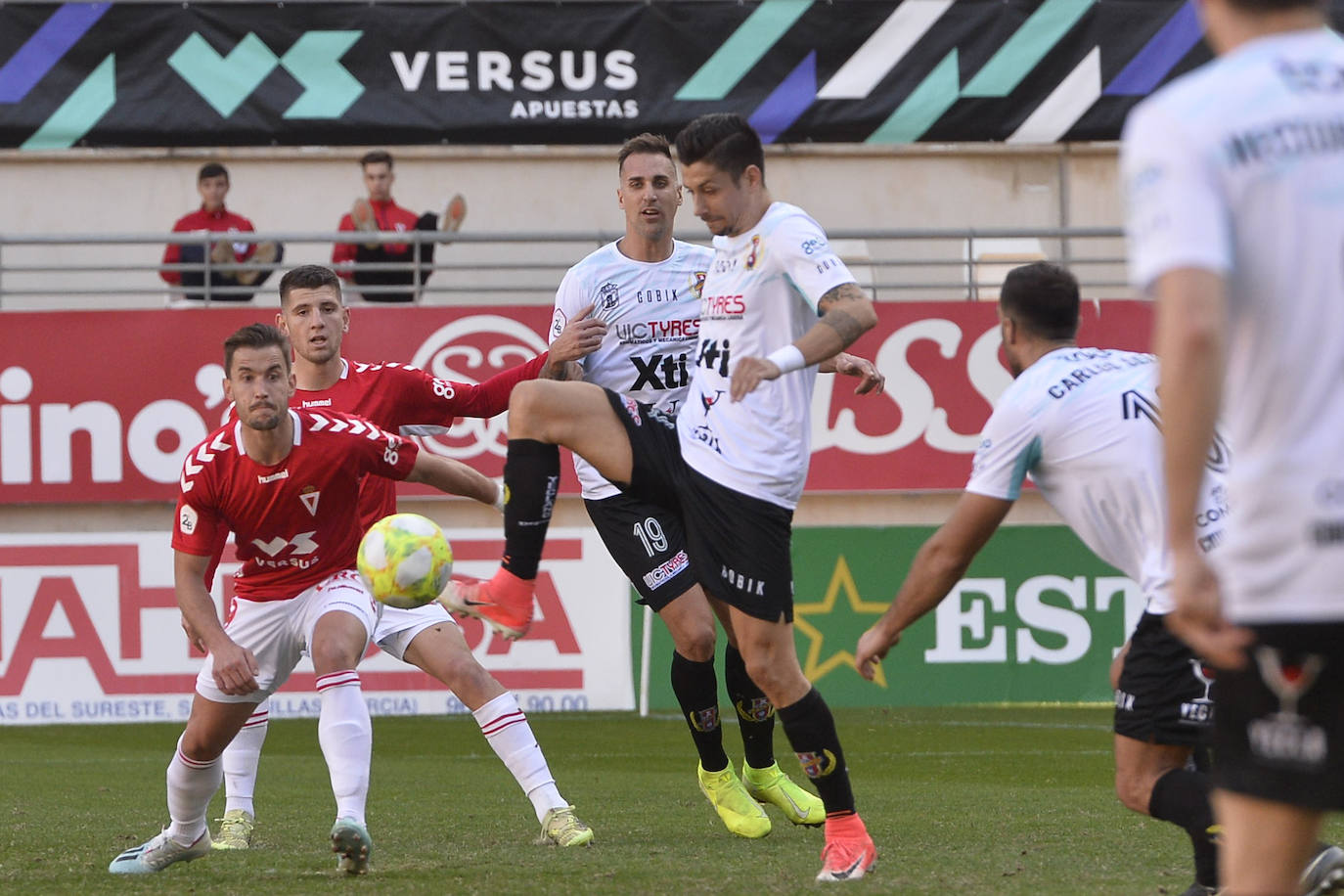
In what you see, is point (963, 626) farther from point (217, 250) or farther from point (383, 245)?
point (217, 250)

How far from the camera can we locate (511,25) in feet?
52.4

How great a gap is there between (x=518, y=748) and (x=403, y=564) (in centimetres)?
143

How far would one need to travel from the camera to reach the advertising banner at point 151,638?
1267 cm

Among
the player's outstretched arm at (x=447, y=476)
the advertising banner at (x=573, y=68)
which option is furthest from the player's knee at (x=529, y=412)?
the advertising banner at (x=573, y=68)

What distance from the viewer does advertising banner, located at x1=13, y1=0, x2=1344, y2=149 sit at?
15766 mm

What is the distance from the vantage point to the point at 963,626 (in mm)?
12930

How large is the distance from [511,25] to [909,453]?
224 inches

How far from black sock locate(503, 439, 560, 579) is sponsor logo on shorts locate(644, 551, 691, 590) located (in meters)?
1.22

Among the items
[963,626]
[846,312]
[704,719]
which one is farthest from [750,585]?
[963,626]

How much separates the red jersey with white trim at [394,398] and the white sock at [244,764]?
0.94 meters

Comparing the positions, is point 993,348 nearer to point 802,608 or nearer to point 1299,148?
point 802,608

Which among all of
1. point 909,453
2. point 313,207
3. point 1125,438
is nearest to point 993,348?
point 909,453

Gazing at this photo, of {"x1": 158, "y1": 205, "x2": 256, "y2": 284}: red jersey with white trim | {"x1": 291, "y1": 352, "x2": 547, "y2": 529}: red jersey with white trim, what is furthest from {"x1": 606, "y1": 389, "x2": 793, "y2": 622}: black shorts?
{"x1": 158, "y1": 205, "x2": 256, "y2": 284}: red jersey with white trim

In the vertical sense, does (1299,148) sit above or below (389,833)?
above
